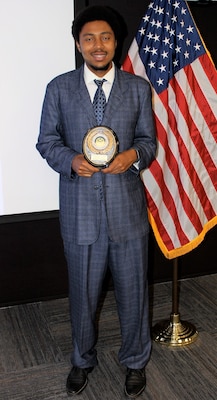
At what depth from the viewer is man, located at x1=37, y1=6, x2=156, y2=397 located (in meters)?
2.05

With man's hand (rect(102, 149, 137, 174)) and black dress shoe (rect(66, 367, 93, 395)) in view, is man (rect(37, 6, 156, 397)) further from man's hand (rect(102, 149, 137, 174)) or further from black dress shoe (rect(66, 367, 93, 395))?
black dress shoe (rect(66, 367, 93, 395))

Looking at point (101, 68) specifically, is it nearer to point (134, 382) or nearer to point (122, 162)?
point (122, 162)

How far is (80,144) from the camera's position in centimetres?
212

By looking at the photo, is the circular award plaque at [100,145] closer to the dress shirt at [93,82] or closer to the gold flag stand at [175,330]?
the dress shirt at [93,82]

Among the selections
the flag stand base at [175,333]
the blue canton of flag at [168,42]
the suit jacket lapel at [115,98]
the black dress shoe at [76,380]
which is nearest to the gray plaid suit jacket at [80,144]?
the suit jacket lapel at [115,98]

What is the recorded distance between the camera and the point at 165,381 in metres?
2.43

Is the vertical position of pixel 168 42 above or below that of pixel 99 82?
above

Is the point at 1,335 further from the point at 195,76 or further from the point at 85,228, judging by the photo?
the point at 195,76

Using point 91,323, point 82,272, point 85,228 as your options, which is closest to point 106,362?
point 91,323

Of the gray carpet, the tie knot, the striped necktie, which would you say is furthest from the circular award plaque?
the gray carpet

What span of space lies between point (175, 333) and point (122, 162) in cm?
123

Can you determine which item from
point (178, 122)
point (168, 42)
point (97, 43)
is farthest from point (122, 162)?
point (168, 42)

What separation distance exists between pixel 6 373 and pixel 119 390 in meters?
0.59

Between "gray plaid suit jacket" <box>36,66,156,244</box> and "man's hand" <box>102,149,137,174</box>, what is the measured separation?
59mm
